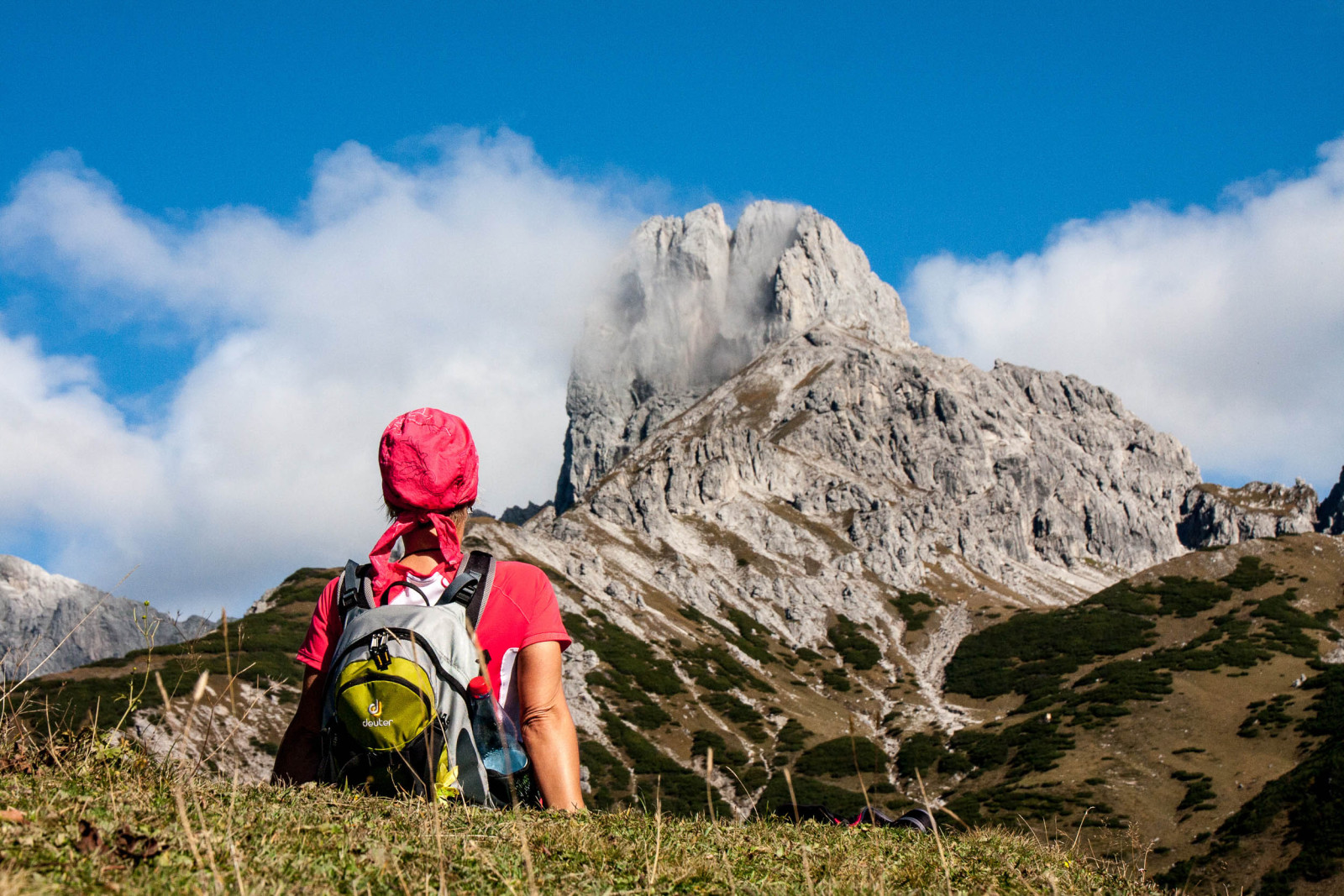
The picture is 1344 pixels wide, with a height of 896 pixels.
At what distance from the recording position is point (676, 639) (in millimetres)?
105250

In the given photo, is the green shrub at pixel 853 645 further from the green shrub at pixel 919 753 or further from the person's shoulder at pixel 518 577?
the person's shoulder at pixel 518 577

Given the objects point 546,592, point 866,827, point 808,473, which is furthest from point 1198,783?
point 808,473

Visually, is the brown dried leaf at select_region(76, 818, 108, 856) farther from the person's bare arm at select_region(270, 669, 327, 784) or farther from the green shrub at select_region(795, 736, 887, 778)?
the green shrub at select_region(795, 736, 887, 778)

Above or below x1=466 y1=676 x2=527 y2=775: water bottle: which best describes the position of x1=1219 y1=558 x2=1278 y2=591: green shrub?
above

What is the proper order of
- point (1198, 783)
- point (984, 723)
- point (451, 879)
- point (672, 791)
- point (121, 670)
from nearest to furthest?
point (451, 879)
point (1198, 783)
point (121, 670)
point (672, 791)
point (984, 723)

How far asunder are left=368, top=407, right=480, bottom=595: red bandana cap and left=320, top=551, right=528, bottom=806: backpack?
0.29 m

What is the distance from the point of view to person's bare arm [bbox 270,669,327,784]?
A: 4.51 m

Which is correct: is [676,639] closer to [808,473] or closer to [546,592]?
[808,473]

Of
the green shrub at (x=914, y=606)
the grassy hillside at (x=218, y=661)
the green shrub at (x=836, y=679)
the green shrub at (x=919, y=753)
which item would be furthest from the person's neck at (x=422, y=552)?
the green shrub at (x=914, y=606)

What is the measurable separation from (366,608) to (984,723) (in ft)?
303

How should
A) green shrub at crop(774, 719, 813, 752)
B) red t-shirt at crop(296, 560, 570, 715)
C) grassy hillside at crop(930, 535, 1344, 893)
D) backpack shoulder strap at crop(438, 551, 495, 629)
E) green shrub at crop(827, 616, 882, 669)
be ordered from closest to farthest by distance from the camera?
backpack shoulder strap at crop(438, 551, 495, 629) → red t-shirt at crop(296, 560, 570, 715) → grassy hillside at crop(930, 535, 1344, 893) → green shrub at crop(774, 719, 813, 752) → green shrub at crop(827, 616, 882, 669)

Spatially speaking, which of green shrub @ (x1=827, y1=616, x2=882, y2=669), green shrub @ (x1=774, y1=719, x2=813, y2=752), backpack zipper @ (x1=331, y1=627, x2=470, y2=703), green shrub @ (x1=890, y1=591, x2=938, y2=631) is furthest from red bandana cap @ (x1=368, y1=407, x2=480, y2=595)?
green shrub @ (x1=890, y1=591, x2=938, y2=631)

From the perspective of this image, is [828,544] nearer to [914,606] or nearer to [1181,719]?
[914,606]

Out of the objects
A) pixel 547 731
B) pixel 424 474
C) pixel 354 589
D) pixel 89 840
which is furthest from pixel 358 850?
pixel 424 474
